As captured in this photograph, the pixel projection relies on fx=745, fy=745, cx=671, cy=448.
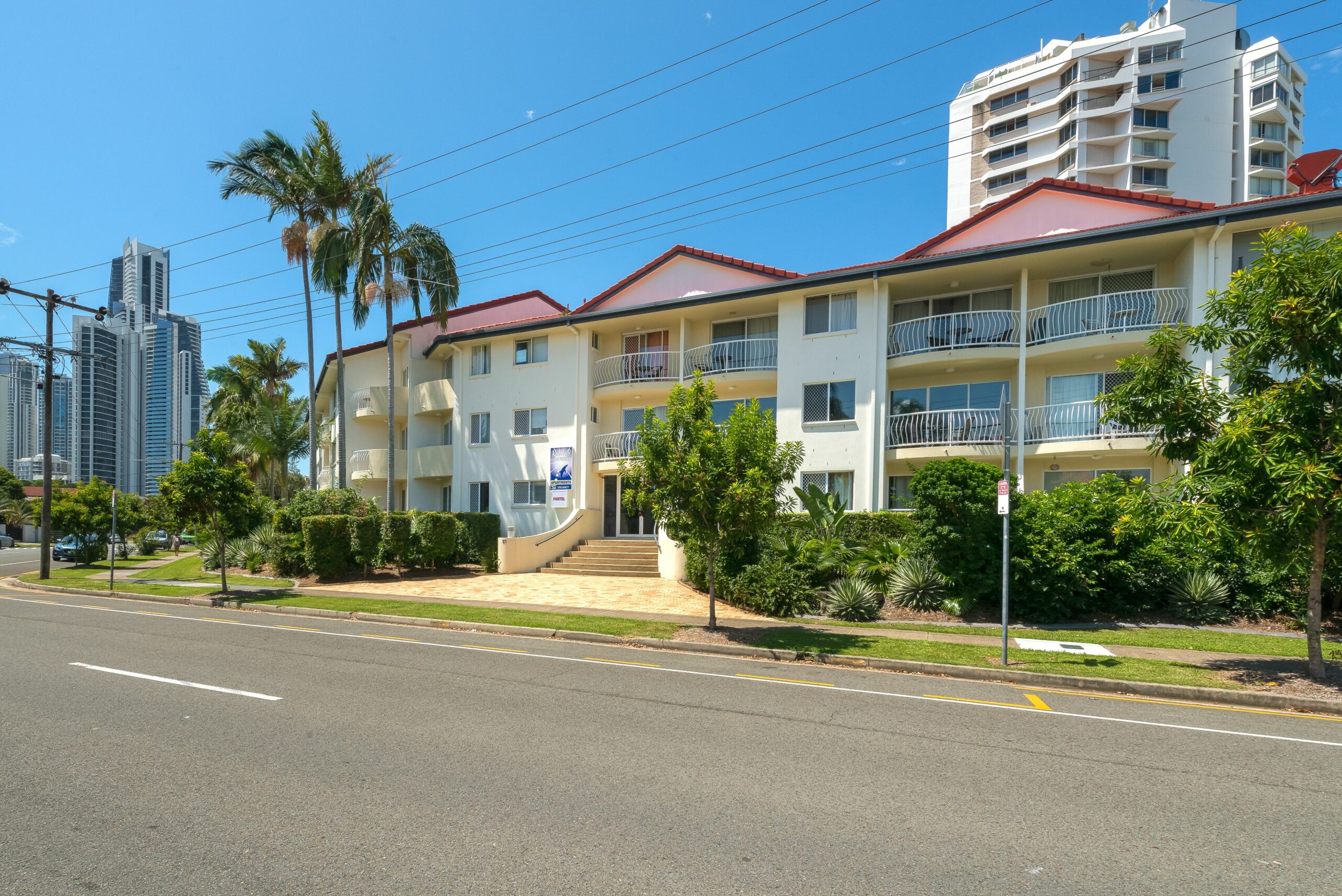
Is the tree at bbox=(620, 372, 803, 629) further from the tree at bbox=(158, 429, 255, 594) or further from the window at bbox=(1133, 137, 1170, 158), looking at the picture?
the window at bbox=(1133, 137, 1170, 158)

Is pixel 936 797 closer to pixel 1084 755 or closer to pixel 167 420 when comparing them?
pixel 1084 755

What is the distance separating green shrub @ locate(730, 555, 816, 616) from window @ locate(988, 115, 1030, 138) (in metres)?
60.3

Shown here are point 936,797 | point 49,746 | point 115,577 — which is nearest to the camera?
point 936,797

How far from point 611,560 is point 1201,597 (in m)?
15.5

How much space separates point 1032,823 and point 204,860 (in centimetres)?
510

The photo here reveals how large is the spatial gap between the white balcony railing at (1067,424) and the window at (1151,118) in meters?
48.5

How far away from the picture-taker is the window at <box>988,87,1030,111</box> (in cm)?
6203

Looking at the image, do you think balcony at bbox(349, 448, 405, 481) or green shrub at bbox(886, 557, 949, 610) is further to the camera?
balcony at bbox(349, 448, 405, 481)

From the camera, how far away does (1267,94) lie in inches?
2168

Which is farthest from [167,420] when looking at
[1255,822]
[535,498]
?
[1255,822]

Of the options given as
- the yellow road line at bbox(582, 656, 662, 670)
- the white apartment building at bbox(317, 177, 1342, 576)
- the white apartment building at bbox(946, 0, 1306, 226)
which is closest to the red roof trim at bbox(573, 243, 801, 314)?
the white apartment building at bbox(317, 177, 1342, 576)

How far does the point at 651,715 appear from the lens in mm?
7746

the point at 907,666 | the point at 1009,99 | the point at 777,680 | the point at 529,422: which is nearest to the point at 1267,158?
the point at 1009,99

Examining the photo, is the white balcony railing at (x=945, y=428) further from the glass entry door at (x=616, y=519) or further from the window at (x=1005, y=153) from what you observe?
the window at (x=1005, y=153)
